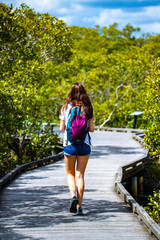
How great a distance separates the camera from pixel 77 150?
4641 mm

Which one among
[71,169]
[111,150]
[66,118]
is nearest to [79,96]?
[66,118]

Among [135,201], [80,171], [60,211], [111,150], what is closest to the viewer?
[80,171]

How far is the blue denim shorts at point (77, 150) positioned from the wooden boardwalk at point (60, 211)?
888 millimetres

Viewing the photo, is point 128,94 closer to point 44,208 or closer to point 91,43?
point 44,208

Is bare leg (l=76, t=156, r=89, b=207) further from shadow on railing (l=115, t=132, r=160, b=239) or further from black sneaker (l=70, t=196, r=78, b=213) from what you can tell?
shadow on railing (l=115, t=132, r=160, b=239)

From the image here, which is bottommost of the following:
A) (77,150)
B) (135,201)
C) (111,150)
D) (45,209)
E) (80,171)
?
(45,209)

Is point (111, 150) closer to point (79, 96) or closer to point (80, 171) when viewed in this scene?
point (80, 171)

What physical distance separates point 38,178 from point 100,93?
16.9 m

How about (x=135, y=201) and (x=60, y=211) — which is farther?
(x=135, y=201)

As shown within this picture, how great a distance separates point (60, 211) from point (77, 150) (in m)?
1.10

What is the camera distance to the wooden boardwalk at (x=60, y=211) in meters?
4.25

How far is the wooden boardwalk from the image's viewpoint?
4250 mm

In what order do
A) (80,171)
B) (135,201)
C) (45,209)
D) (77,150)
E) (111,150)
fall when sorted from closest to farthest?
(77,150) → (80,171) → (45,209) → (135,201) → (111,150)

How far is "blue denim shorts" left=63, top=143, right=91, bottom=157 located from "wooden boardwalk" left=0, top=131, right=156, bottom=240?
0.89m
